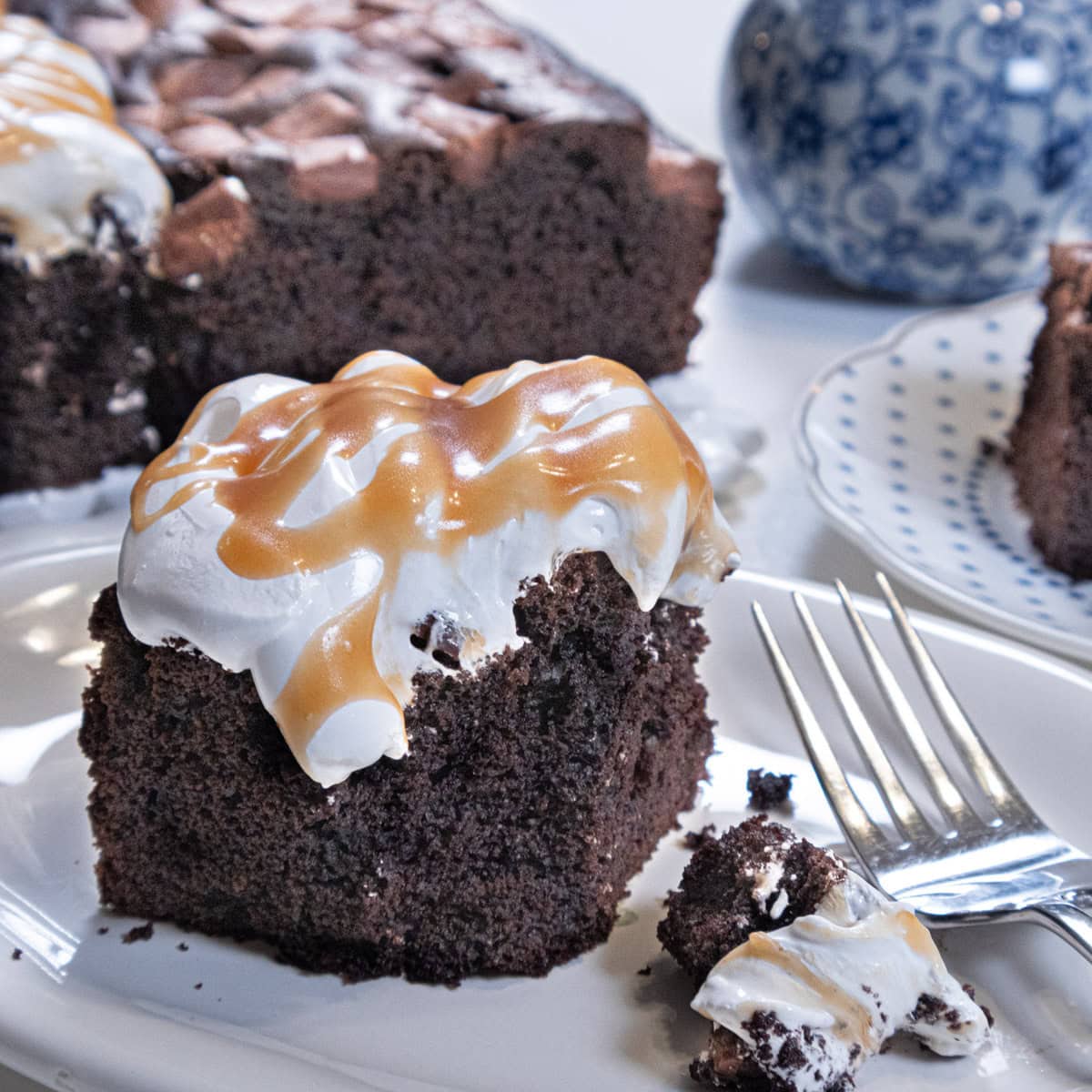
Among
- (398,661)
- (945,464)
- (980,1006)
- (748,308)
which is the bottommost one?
(748,308)

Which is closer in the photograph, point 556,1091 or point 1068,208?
point 556,1091

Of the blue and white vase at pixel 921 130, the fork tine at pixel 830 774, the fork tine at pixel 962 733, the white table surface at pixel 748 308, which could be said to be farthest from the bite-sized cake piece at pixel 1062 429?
the fork tine at pixel 830 774

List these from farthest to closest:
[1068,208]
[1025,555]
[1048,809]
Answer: [1068,208] < [1025,555] < [1048,809]

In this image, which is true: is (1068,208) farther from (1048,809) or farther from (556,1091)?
(556,1091)

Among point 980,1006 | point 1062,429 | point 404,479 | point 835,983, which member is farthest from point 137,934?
point 1062,429

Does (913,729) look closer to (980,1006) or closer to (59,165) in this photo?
(980,1006)

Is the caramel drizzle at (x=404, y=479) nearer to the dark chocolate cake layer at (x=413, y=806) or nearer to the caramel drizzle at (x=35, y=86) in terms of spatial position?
the dark chocolate cake layer at (x=413, y=806)

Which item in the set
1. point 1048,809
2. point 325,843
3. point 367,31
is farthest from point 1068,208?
point 325,843
